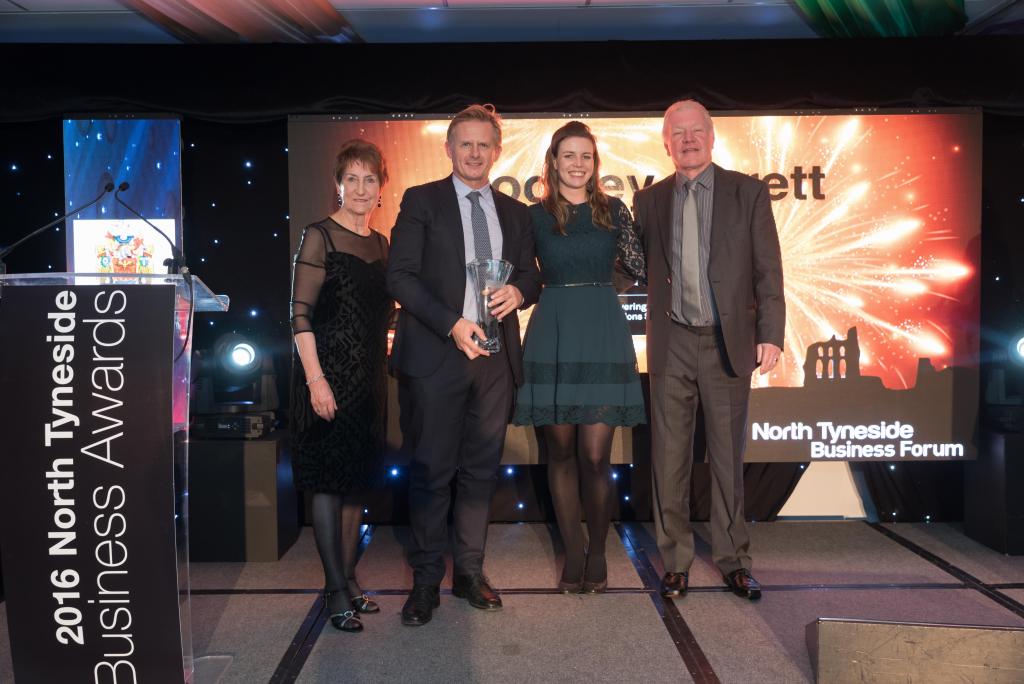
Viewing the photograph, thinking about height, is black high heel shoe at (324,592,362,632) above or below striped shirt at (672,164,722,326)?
below

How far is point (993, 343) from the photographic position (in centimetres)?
438

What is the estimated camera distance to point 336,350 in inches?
117

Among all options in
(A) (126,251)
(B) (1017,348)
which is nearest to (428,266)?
(A) (126,251)

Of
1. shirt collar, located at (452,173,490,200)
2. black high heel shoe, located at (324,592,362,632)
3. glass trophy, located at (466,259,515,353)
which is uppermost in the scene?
shirt collar, located at (452,173,490,200)

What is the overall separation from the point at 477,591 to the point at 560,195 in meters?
1.51

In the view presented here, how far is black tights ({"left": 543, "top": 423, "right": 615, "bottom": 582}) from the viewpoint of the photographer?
3189 mm

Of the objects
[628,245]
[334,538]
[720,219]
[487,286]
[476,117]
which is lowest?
[334,538]

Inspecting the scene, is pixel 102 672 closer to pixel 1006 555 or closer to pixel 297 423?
pixel 297 423

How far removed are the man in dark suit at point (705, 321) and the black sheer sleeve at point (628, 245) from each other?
69mm

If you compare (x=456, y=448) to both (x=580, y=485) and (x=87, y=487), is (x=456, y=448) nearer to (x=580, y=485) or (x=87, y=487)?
(x=580, y=485)

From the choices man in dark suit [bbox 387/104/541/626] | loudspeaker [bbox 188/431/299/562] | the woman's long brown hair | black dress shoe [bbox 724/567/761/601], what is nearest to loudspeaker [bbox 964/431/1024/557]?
black dress shoe [bbox 724/567/761/601]

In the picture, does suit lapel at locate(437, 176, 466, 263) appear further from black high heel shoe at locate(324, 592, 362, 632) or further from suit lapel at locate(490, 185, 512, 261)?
black high heel shoe at locate(324, 592, 362, 632)

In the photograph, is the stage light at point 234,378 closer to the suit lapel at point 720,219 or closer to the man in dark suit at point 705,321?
the man in dark suit at point 705,321

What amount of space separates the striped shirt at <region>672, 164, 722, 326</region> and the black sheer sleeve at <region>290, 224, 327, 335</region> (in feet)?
4.43
